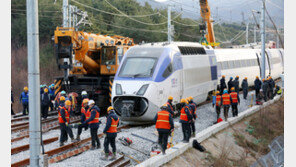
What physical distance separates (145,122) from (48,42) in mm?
27520

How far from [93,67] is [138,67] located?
5.45 meters

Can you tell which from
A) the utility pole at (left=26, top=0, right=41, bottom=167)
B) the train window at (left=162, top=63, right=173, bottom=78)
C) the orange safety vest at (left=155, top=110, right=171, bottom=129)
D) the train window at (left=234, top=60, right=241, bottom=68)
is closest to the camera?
the utility pole at (left=26, top=0, right=41, bottom=167)

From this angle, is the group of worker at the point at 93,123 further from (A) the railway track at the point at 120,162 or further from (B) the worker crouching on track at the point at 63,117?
(A) the railway track at the point at 120,162

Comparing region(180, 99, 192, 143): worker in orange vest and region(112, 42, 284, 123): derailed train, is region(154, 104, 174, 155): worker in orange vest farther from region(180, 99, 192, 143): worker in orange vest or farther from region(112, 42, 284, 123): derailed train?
region(112, 42, 284, 123): derailed train

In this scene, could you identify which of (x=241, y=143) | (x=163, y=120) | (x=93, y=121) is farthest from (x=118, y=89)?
(x=241, y=143)

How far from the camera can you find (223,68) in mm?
25578

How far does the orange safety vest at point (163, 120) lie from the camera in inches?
445

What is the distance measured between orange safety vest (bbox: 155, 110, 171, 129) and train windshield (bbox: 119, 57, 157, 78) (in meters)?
3.85

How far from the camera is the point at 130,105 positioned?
47.8 ft

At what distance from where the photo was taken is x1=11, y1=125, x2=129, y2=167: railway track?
35.9 feet

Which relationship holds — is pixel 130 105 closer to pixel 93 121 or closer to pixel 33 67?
pixel 93 121

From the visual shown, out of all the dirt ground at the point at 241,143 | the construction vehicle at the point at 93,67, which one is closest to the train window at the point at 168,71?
the dirt ground at the point at 241,143

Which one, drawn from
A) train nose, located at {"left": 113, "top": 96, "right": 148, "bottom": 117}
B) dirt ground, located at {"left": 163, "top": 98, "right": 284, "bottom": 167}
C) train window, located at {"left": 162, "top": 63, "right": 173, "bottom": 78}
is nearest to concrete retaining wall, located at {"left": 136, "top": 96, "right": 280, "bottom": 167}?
dirt ground, located at {"left": 163, "top": 98, "right": 284, "bottom": 167}

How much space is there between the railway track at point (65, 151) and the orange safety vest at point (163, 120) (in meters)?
2.72
